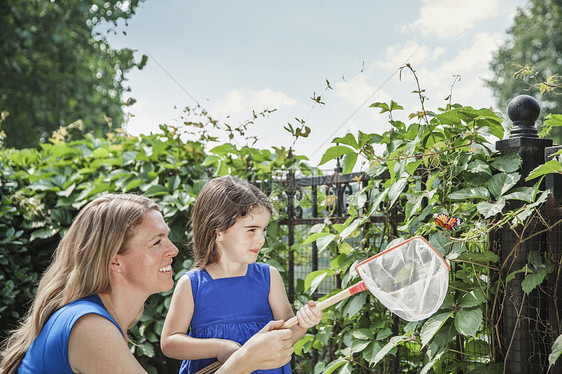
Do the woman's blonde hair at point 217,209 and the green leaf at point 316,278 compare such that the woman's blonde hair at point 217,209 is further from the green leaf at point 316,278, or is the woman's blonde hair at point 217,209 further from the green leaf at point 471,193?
the green leaf at point 471,193

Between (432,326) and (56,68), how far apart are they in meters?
14.1

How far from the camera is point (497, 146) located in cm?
209

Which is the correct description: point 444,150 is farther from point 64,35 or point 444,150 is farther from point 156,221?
point 64,35

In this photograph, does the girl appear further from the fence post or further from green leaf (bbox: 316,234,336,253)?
the fence post

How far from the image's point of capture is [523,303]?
199 cm

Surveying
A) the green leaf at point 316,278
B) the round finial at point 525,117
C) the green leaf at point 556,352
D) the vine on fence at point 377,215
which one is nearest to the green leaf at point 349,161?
the vine on fence at point 377,215

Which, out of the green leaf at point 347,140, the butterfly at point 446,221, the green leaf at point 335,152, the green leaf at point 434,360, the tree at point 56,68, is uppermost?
the tree at point 56,68

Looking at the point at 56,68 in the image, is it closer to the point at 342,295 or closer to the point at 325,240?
the point at 325,240

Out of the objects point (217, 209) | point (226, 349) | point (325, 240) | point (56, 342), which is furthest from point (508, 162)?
point (56, 342)

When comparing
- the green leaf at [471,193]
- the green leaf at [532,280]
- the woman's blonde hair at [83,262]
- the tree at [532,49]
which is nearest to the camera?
the woman's blonde hair at [83,262]

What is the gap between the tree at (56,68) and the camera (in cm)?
1270

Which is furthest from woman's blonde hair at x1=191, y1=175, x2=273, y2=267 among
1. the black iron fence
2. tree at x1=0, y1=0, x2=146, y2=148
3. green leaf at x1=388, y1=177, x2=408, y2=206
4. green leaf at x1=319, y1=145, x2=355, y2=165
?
tree at x1=0, y1=0, x2=146, y2=148

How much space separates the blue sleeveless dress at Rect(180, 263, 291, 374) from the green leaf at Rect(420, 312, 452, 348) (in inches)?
22.7

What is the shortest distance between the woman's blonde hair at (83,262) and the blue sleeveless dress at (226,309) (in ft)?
1.95
